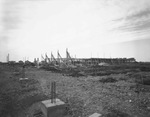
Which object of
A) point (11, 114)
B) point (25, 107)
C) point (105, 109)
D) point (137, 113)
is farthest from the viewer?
point (25, 107)

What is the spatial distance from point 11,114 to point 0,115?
0.46 metres

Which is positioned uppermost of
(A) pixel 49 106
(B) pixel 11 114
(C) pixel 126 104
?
(A) pixel 49 106

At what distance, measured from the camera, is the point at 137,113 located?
14.2 feet

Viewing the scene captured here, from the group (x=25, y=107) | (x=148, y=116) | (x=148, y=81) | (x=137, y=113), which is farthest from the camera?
(x=148, y=81)

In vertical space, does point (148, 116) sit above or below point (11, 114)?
above

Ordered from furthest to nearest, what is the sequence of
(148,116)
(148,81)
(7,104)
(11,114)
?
(148,81) → (7,104) → (11,114) → (148,116)

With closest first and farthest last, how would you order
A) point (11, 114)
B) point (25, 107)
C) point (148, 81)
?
point (11, 114)
point (25, 107)
point (148, 81)

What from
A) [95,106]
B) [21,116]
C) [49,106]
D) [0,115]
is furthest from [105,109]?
[0,115]

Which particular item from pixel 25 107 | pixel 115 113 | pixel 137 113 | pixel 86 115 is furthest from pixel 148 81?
pixel 25 107

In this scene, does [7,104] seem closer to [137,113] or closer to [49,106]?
[49,106]

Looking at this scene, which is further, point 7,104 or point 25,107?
point 7,104

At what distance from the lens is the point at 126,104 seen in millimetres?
5184

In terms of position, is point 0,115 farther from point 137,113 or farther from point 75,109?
point 137,113

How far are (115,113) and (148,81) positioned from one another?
800 centimetres
